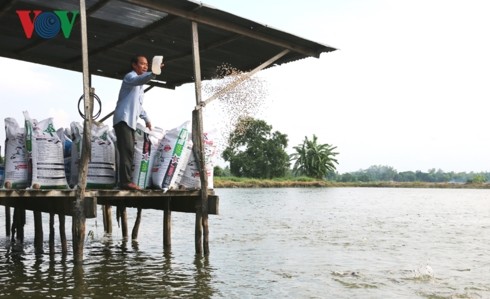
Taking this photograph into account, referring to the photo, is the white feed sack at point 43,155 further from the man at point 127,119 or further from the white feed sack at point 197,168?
the white feed sack at point 197,168

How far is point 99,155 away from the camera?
24.5 feet

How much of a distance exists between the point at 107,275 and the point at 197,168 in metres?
2.02

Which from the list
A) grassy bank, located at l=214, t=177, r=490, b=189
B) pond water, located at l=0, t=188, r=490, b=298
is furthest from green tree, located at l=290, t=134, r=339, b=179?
pond water, located at l=0, t=188, r=490, b=298

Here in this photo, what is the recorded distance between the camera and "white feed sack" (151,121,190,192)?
25.4 feet

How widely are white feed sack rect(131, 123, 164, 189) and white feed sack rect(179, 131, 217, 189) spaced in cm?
63

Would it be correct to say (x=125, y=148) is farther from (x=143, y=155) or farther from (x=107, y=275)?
(x=107, y=275)

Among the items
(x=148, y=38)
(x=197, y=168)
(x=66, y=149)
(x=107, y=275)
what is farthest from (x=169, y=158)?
(x=148, y=38)

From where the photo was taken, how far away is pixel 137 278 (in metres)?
7.32

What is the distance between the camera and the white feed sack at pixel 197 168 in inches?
325

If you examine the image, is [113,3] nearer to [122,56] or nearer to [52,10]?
[52,10]

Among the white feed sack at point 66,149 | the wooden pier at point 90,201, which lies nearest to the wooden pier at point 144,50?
the wooden pier at point 90,201

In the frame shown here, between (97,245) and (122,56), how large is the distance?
375 cm

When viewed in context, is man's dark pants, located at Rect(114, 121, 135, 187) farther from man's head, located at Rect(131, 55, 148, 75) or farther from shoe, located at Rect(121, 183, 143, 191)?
man's head, located at Rect(131, 55, 148, 75)

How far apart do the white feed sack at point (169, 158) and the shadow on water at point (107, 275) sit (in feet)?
4.31
